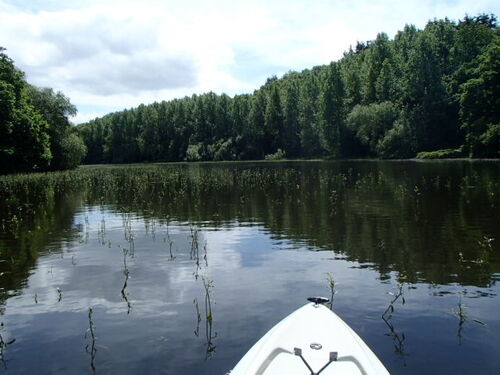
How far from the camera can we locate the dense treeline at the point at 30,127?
53.8 m

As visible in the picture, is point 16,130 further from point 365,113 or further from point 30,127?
point 365,113

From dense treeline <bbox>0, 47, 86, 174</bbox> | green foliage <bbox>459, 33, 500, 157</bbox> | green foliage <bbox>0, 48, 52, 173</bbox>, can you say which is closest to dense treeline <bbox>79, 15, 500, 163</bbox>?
green foliage <bbox>459, 33, 500, 157</bbox>

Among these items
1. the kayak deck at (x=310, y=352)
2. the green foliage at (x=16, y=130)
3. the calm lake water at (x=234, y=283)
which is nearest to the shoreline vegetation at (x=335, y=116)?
the green foliage at (x=16, y=130)

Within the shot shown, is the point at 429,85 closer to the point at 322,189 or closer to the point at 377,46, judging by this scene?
the point at 377,46

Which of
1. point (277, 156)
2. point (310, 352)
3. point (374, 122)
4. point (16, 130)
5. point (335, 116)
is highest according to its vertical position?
point (335, 116)

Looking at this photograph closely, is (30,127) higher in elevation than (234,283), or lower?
higher

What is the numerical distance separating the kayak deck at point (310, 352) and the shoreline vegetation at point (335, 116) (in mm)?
54008

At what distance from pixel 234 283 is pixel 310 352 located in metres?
5.66

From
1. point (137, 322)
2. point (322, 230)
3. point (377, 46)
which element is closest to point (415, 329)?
point (137, 322)

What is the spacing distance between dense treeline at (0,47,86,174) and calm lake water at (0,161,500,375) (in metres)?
34.6

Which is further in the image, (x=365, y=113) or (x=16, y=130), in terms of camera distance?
(x=365, y=113)

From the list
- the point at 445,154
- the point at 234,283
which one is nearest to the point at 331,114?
the point at 445,154

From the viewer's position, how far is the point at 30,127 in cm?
5669

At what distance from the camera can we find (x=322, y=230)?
18812 millimetres
